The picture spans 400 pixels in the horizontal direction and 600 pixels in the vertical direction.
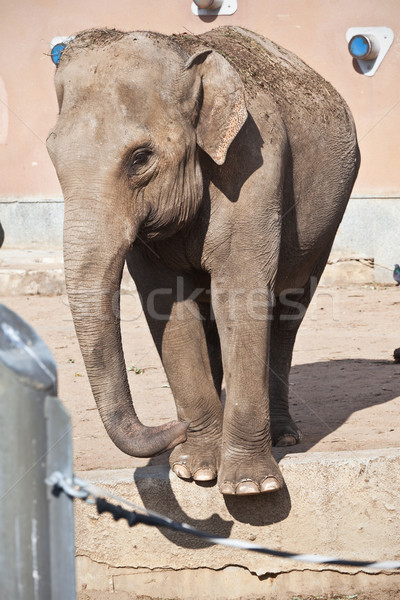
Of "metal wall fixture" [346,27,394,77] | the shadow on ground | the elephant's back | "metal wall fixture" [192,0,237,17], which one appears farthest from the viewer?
"metal wall fixture" [192,0,237,17]

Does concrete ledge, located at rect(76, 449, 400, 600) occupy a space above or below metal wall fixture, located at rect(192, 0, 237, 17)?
below

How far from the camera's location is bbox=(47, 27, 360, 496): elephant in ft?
10.5

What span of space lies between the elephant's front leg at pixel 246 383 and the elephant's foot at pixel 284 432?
28.3 inches

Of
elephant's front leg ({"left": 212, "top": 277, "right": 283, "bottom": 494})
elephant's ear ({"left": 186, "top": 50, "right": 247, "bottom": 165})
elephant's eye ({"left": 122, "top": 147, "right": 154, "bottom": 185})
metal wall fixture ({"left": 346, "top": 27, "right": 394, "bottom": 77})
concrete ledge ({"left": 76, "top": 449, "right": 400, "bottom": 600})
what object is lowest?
concrete ledge ({"left": 76, "top": 449, "right": 400, "bottom": 600})

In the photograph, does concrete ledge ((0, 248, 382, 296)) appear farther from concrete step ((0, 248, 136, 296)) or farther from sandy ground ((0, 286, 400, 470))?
sandy ground ((0, 286, 400, 470))

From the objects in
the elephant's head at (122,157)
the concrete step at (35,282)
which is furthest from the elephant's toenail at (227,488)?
the concrete step at (35,282)

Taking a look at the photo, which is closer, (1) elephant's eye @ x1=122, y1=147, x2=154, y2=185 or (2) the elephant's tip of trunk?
(2) the elephant's tip of trunk

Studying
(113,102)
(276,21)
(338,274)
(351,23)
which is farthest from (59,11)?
(113,102)

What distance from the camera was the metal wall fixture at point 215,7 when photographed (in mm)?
10078

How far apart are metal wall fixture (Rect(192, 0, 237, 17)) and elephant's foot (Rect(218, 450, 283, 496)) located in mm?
7393

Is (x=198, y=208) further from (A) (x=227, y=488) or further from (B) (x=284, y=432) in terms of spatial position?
(B) (x=284, y=432)

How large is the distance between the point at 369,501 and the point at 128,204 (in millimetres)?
1555

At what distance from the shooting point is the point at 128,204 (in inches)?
130

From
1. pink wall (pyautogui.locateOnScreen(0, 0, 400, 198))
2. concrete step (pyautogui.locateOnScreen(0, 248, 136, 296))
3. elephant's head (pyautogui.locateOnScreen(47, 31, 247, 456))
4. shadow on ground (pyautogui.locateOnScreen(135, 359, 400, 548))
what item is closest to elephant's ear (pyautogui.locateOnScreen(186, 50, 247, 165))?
elephant's head (pyautogui.locateOnScreen(47, 31, 247, 456))
